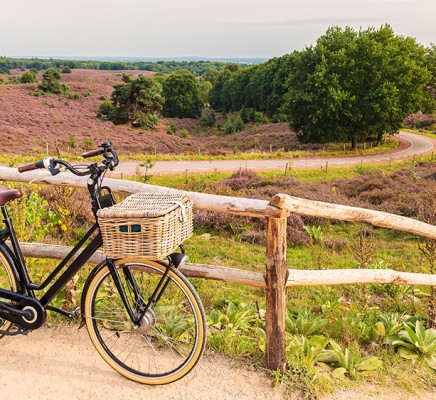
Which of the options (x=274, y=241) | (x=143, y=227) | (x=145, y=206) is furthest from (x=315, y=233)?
(x=143, y=227)

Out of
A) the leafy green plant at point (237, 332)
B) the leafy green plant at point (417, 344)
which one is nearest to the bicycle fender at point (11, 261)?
the leafy green plant at point (237, 332)

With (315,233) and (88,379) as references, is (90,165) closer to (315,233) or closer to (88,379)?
(88,379)

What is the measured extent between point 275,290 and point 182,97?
2864 inches

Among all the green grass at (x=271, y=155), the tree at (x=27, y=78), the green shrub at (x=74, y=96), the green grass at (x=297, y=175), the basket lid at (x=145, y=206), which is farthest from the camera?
the tree at (x=27, y=78)

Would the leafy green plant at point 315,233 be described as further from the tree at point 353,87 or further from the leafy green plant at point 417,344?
the tree at point 353,87

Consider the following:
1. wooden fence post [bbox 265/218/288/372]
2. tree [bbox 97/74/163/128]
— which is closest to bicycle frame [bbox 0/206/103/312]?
wooden fence post [bbox 265/218/288/372]

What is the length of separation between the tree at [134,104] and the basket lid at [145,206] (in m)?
47.4

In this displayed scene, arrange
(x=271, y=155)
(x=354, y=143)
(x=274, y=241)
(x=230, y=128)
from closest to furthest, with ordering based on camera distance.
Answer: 1. (x=274, y=241)
2. (x=271, y=155)
3. (x=354, y=143)
4. (x=230, y=128)

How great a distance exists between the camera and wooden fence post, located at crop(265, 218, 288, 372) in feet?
11.6

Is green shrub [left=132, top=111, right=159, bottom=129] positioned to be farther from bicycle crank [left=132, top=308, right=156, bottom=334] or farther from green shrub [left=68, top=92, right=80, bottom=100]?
bicycle crank [left=132, top=308, right=156, bottom=334]

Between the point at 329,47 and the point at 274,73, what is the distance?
26790 millimetres

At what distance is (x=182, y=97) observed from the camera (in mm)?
74062

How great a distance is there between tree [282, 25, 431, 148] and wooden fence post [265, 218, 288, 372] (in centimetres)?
3423

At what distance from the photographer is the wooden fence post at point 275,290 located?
11.6 ft
